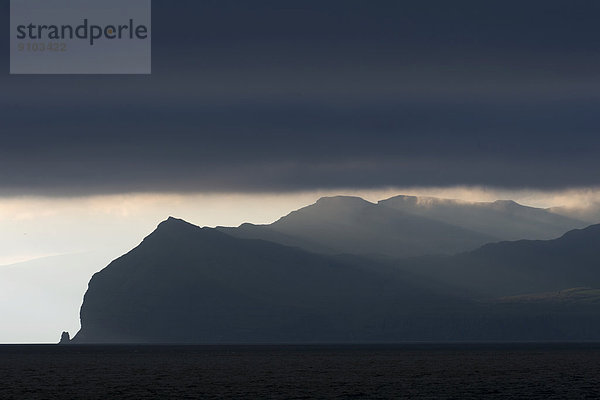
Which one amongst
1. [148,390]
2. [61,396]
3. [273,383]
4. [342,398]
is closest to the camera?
[342,398]

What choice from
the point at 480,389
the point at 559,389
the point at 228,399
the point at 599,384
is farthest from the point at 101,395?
the point at 599,384

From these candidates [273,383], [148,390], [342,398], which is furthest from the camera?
[273,383]

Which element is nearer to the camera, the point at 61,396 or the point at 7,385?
the point at 61,396

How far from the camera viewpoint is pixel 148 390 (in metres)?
163

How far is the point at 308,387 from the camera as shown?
171m

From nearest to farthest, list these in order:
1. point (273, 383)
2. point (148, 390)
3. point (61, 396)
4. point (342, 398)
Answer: point (342, 398)
point (61, 396)
point (148, 390)
point (273, 383)

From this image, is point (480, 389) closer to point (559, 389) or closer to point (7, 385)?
point (559, 389)

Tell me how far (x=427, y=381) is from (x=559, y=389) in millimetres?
32744

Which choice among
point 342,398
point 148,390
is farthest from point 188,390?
point 342,398

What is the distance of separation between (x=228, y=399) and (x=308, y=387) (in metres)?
30.9

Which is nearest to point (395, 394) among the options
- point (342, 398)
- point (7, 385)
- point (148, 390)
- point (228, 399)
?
point (342, 398)

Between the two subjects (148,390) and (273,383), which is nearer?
(148,390)

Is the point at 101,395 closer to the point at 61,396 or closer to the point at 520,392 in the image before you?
the point at 61,396

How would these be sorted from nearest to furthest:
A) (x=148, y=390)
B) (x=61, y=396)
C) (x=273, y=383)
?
(x=61, y=396) → (x=148, y=390) → (x=273, y=383)
